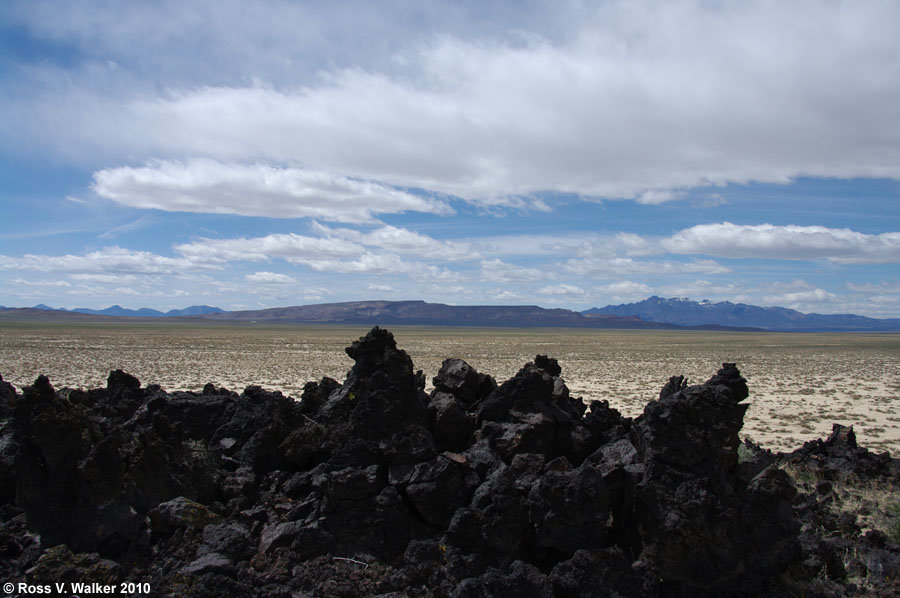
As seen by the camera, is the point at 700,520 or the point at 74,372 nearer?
the point at 700,520

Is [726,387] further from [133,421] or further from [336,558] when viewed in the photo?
[133,421]

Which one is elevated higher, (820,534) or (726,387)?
(726,387)

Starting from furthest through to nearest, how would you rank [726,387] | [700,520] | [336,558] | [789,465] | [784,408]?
[784,408] → [789,465] → [726,387] → [336,558] → [700,520]

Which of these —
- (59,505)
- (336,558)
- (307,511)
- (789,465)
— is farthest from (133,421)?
(789,465)

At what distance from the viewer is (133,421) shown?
8.65 meters

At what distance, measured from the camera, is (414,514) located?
6.34m

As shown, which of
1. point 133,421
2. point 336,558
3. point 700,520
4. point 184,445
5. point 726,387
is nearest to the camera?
point 700,520

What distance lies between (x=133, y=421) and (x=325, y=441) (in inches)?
129

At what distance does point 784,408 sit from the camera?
22172mm

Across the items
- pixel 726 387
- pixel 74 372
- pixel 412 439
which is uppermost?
pixel 726 387

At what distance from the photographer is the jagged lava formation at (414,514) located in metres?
5.41

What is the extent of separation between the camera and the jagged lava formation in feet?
17.7

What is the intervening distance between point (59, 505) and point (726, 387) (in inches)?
279

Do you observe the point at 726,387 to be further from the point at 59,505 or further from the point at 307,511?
the point at 59,505
